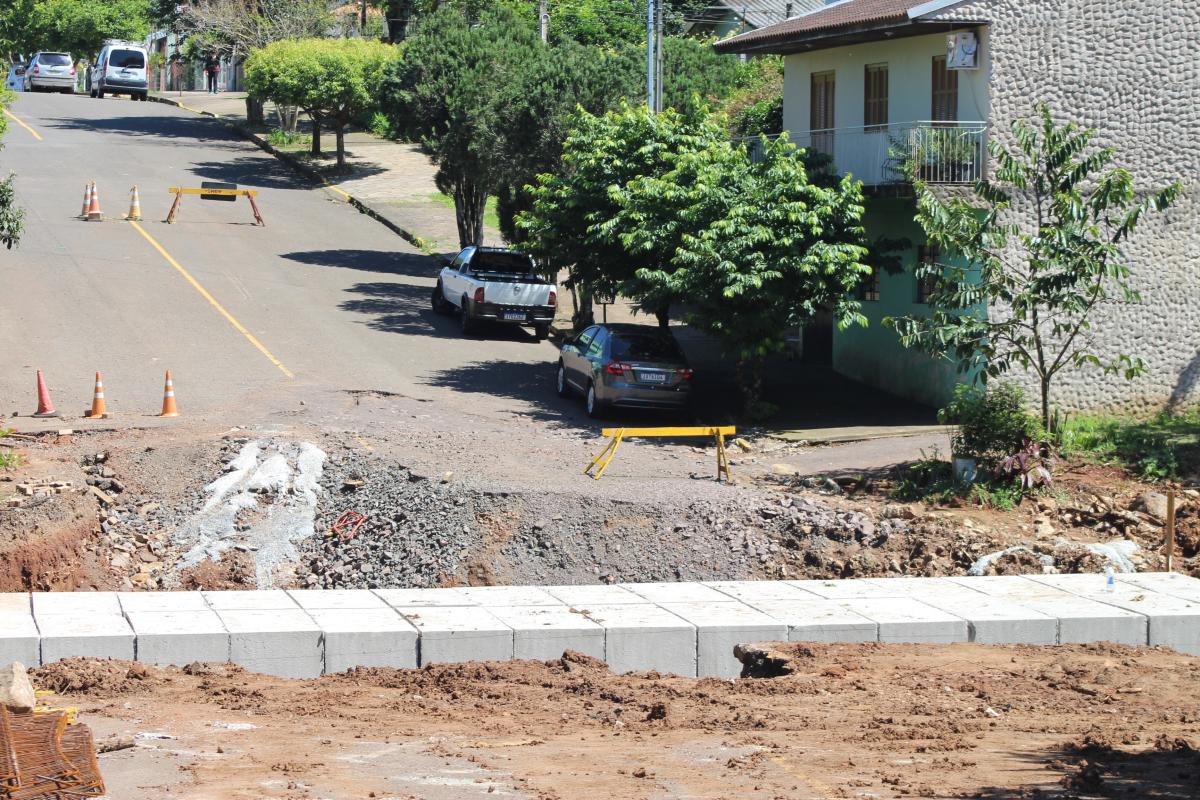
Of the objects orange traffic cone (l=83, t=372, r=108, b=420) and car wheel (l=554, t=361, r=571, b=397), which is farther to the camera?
car wheel (l=554, t=361, r=571, b=397)

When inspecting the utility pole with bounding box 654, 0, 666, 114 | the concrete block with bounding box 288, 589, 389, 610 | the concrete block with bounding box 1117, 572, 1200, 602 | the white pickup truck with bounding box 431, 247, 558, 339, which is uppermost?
the utility pole with bounding box 654, 0, 666, 114

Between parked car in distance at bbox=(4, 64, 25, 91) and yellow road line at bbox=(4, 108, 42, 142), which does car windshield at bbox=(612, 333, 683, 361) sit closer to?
yellow road line at bbox=(4, 108, 42, 142)

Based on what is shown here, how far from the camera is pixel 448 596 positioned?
12.7m

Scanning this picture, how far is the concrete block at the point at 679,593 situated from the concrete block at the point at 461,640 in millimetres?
1877

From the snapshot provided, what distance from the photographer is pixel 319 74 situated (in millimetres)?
42188

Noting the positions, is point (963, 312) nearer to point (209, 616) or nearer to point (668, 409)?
point (668, 409)

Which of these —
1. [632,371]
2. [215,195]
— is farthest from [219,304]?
[632,371]

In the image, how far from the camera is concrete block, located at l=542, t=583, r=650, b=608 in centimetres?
1262

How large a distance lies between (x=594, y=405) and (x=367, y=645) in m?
11.7

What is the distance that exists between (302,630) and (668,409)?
40.2ft

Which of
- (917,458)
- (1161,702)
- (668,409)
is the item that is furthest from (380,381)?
(1161,702)

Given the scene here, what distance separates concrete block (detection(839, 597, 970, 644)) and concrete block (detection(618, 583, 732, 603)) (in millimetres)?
1282

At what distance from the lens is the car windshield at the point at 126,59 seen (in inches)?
2384

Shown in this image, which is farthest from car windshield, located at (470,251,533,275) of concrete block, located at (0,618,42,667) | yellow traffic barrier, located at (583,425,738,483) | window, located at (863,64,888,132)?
concrete block, located at (0,618,42,667)
